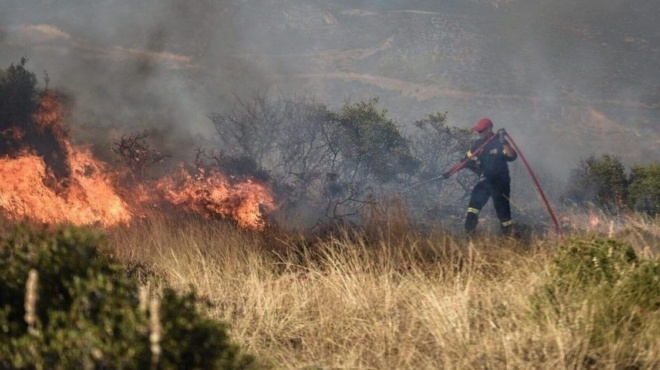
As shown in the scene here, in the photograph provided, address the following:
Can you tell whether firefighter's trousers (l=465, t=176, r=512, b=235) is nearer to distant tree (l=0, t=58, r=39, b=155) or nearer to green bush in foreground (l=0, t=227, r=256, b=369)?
distant tree (l=0, t=58, r=39, b=155)

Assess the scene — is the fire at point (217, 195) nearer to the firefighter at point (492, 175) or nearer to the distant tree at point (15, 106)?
the distant tree at point (15, 106)

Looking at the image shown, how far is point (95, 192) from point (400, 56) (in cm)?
4712

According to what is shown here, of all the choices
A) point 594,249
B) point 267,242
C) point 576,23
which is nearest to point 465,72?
point 576,23

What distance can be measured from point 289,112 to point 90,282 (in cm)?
1705

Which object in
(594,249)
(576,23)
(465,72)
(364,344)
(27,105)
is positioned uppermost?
(576,23)

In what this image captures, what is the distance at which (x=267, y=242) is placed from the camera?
10477 mm

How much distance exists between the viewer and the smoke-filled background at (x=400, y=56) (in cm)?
4562

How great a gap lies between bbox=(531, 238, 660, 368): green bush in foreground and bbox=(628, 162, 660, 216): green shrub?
41.7 feet

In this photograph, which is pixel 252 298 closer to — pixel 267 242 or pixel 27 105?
pixel 267 242

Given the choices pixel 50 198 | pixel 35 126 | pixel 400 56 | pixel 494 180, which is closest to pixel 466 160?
pixel 494 180

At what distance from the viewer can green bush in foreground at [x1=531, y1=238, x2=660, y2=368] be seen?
5223 millimetres

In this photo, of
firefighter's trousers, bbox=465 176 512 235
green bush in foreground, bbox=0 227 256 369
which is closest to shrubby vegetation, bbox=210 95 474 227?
firefighter's trousers, bbox=465 176 512 235

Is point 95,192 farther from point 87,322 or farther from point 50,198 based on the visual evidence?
point 87,322

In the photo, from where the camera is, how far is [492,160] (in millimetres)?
13273
